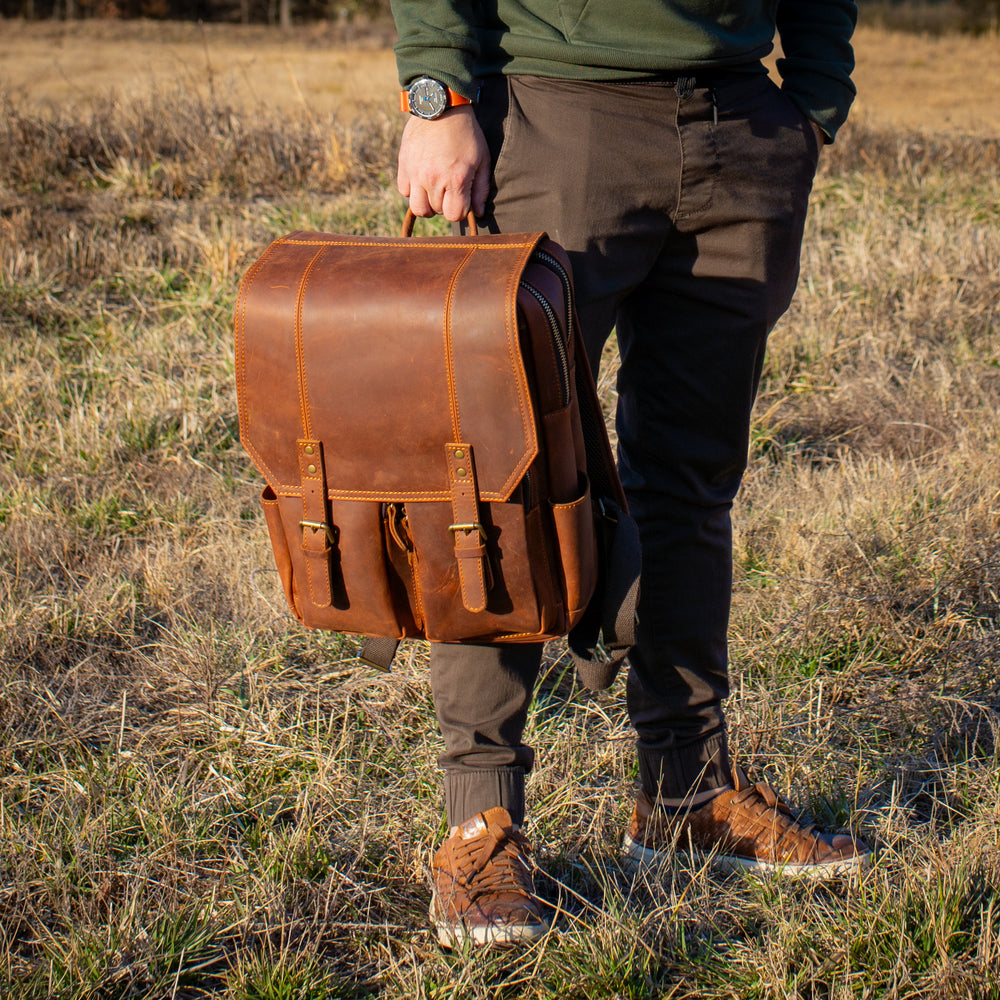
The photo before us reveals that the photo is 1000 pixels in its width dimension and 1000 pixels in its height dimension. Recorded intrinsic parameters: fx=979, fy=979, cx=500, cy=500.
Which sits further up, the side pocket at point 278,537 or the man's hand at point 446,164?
the man's hand at point 446,164

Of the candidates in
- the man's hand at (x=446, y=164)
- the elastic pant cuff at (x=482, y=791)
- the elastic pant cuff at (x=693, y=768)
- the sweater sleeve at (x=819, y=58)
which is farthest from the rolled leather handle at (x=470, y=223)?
the elastic pant cuff at (x=693, y=768)

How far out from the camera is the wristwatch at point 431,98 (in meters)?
1.38

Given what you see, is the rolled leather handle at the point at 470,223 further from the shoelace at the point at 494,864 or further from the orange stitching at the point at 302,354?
the shoelace at the point at 494,864

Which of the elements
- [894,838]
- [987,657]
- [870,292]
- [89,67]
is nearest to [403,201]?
[870,292]

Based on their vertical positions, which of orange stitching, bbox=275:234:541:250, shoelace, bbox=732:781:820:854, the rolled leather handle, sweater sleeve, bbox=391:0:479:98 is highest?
sweater sleeve, bbox=391:0:479:98

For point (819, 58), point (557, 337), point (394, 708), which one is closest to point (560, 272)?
point (557, 337)

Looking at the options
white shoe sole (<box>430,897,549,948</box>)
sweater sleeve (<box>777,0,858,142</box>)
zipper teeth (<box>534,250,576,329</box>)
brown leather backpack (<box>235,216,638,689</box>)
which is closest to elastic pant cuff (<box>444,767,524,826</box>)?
white shoe sole (<box>430,897,549,948</box>)

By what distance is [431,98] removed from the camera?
4.52 feet

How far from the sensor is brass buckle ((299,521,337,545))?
55.3 inches

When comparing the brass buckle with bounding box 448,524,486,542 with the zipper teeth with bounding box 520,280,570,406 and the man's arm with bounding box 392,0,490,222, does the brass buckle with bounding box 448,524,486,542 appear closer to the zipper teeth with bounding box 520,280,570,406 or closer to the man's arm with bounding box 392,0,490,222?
the zipper teeth with bounding box 520,280,570,406

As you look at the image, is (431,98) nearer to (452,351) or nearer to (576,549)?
(452,351)

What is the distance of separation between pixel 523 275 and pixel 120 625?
1678 mm

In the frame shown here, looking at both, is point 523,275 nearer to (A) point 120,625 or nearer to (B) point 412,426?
(B) point 412,426

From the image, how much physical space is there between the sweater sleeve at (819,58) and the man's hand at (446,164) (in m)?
0.57
